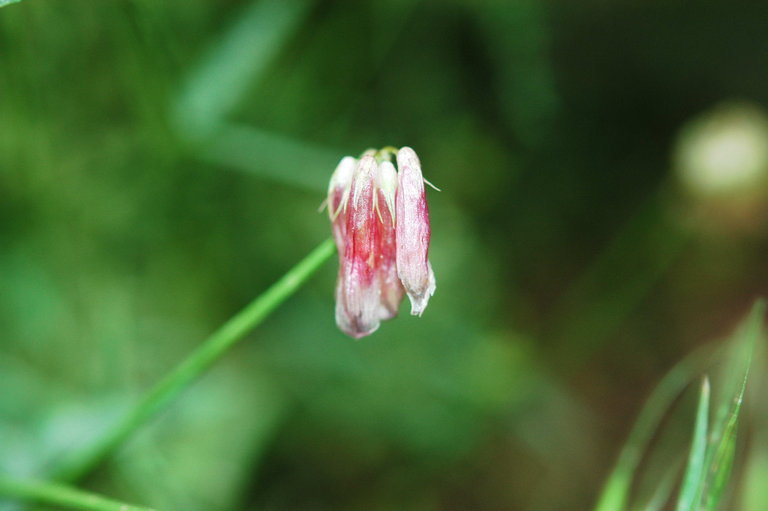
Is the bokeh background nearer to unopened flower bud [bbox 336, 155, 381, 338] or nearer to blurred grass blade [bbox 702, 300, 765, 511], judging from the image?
blurred grass blade [bbox 702, 300, 765, 511]

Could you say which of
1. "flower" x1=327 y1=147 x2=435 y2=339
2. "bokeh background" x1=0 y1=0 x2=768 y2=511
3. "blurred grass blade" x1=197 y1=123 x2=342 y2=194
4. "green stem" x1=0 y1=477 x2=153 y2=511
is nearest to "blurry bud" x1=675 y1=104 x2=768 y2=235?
"bokeh background" x1=0 y1=0 x2=768 y2=511

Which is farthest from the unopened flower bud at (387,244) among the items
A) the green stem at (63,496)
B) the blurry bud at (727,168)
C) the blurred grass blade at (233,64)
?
the blurry bud at (727,168)

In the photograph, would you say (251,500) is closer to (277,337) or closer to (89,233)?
(277,337)

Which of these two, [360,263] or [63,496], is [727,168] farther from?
[63,496]

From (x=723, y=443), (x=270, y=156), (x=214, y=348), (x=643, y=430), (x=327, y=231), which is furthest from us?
(x=327, y=231)

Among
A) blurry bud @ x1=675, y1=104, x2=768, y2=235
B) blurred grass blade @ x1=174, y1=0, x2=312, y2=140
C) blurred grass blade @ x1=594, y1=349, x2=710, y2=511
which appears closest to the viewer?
blurred grass blade @ x1=594, y1=349, x2=710, y2=511

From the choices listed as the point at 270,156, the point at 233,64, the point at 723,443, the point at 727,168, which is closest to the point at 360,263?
the point at 723,443
